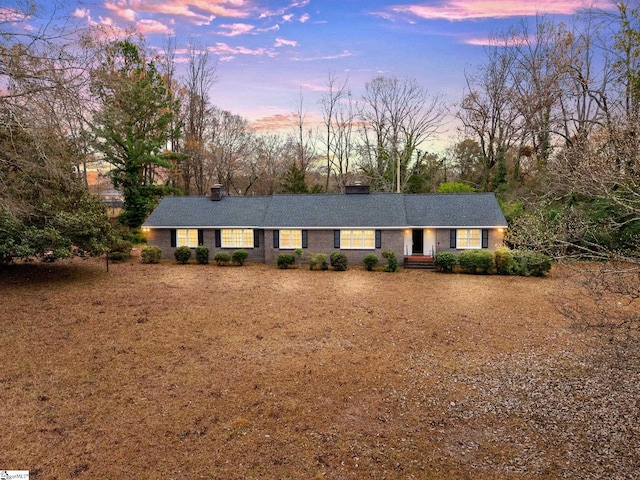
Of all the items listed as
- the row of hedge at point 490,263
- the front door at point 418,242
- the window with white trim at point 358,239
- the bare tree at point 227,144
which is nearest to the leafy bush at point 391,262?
the window with white trim at point 358,239

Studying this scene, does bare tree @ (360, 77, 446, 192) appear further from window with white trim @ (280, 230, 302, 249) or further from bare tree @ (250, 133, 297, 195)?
window with white trim @ (280, 230, 302, 249)

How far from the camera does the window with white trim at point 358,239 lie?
21.2 metres

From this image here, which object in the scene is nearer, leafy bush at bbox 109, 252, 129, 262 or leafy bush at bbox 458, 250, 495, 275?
leafy bush at bbox 458, 250, 495, 275

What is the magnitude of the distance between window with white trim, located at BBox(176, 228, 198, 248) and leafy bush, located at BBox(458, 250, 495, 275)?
48.9 ft

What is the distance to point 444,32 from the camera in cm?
1977

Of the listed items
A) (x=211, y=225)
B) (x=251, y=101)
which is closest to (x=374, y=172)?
(x=251, y=101)

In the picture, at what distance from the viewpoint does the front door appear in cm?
2230

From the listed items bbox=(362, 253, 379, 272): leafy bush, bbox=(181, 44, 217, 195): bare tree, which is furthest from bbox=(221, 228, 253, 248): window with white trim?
bbox=(181, 44, 217, 195): bare tree

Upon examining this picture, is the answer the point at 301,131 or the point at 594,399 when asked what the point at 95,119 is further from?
the point at 301,131

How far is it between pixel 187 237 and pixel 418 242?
44.8 ft

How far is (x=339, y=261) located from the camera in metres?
20.1

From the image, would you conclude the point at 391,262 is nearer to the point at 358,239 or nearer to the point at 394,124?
the point at 358,239

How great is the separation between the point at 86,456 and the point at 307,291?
34.9ft

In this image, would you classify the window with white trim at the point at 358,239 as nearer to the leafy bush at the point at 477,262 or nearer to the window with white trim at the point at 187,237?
the leafy bush at the point at 477,262
